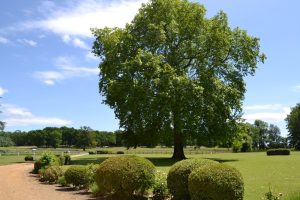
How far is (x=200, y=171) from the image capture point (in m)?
12.0

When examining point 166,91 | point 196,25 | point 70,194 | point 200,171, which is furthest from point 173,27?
point 200,171

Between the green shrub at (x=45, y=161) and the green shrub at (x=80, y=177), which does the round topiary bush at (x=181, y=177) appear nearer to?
the green shrub at (x=80, y=177)

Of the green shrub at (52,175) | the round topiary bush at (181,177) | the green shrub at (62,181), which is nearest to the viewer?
the round topiary bush at (181,177)

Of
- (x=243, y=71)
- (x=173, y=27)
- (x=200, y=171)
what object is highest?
(x=173, y=27)

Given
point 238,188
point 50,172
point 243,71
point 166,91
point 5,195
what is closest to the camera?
point 238,188

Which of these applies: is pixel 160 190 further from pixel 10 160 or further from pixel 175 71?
pixel 10 160

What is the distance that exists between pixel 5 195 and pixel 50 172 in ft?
19.5

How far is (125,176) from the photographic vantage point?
14672 millimetres

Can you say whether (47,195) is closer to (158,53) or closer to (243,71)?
(158,53)

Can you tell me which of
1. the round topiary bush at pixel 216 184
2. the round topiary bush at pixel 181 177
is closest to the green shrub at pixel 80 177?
the round topiary bush at pixel 181 177

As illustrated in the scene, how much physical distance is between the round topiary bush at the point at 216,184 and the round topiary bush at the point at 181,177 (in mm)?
1198

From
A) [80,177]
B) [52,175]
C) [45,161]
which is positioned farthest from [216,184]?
[45,161]

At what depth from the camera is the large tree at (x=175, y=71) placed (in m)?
38.4

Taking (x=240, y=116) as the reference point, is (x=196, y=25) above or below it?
above
